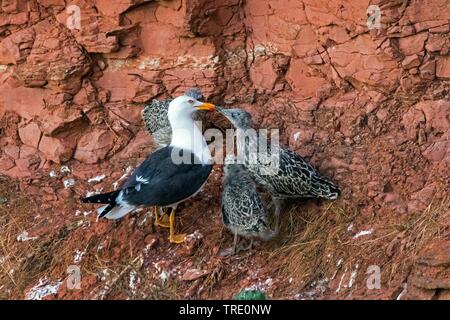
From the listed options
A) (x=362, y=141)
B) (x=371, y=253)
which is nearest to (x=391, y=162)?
(x=362, y=141)

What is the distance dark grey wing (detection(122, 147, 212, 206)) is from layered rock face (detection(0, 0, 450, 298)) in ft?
3.45

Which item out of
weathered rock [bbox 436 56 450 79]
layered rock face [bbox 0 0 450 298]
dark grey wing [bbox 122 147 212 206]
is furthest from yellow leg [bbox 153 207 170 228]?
weathered rock [bbox 436 56 450 79]

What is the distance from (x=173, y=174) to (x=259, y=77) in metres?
1.51

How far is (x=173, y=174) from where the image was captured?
7.49 meters

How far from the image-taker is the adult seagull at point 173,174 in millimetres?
7371

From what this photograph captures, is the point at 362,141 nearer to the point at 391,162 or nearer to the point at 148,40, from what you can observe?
the point at 391,162

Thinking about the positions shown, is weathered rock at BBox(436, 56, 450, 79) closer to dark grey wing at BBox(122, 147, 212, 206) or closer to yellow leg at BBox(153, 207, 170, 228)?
dark grey wing at BBox(122, 147, 212, 206)

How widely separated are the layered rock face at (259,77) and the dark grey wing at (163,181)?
105cm

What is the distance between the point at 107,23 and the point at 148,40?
1.40 feet

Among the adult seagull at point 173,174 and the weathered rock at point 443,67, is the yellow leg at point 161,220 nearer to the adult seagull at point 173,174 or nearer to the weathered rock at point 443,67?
the adult seagull at point 173,174

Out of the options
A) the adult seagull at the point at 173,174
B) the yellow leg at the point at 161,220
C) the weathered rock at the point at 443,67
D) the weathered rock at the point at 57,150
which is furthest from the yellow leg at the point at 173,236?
the weathered rock at the point at 443,67

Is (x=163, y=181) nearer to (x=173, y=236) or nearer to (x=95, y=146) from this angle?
(x=173, y=236)

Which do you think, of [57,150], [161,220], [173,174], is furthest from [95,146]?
[173,174]

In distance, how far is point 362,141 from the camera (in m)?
7.72
